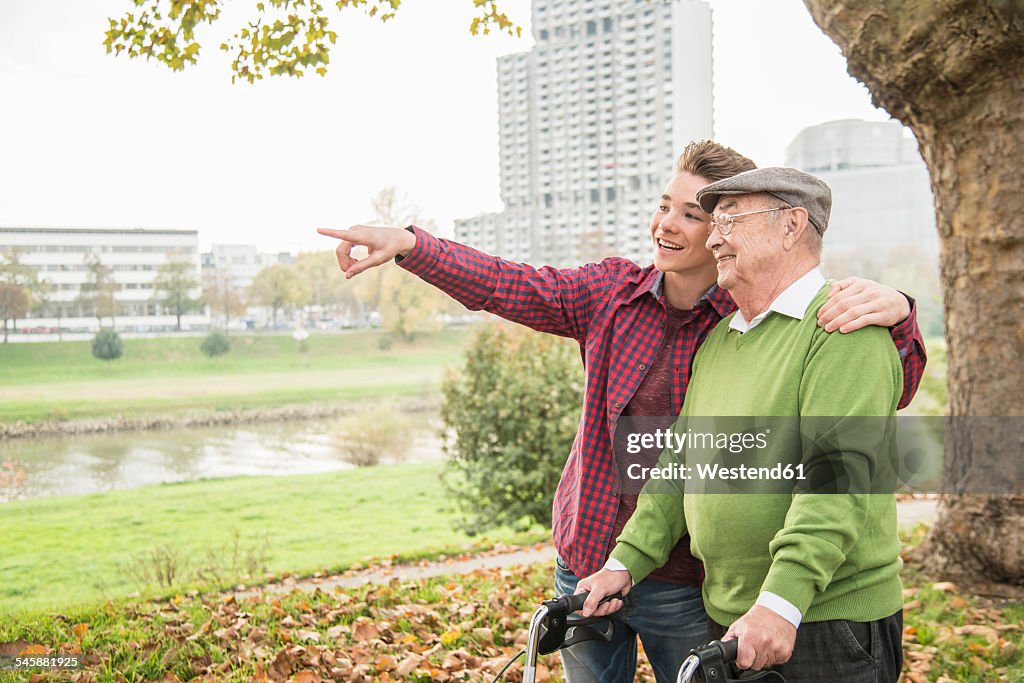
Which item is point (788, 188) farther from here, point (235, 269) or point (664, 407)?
point (235, 269)

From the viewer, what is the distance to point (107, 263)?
13.0 m

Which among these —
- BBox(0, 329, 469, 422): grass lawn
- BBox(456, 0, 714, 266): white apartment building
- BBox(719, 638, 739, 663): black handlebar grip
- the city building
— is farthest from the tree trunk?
BBox(456, 0, 714, 266): white apartment building

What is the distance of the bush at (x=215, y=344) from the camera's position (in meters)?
16.2

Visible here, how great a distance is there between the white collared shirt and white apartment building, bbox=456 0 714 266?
20066 mm

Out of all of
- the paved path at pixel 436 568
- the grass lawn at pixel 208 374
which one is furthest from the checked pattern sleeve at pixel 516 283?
the grass lawn at pixel 208 374

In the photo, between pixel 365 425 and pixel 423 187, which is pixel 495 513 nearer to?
pixel 365 425

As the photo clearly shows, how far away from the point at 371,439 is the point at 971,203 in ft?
48.7

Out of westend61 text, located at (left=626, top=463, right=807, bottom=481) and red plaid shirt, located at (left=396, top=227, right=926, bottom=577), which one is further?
red plaid shirt, located at (left=396, top=227, right=926, bottom=577)

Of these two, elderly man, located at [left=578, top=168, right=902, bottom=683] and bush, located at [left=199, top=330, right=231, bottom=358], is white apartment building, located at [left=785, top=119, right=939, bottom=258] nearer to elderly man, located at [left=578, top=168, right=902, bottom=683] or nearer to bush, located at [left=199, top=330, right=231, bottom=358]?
bush, located at [left=199, top=330, right=231, bottom=358]

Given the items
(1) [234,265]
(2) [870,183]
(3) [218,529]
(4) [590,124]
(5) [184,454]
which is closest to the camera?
(3) [218,529]

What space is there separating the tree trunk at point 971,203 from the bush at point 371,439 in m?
14.2

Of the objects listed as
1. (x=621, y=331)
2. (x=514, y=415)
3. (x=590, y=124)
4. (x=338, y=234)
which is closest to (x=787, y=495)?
(x=621, y=331)

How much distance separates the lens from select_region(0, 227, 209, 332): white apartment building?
37.0 ft

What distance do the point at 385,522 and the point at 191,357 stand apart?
5.28 meters
